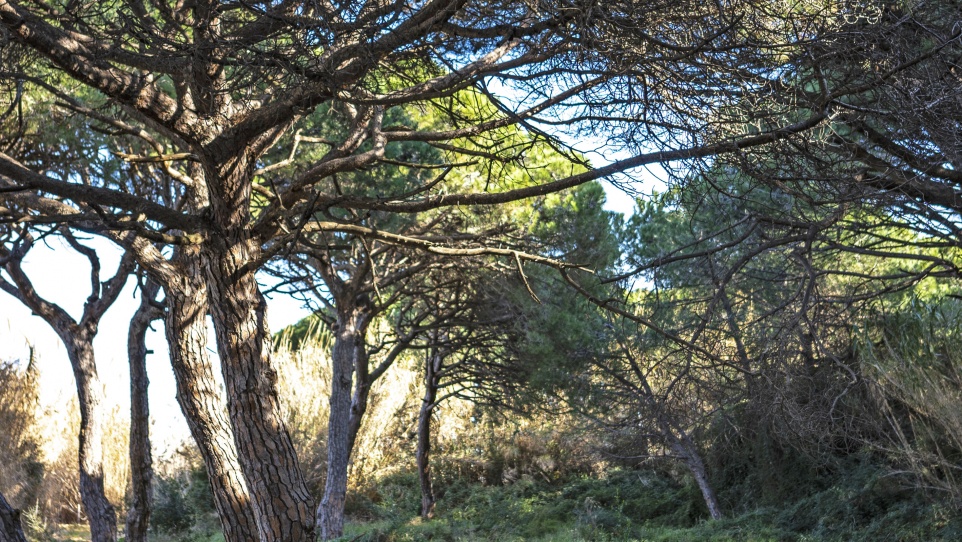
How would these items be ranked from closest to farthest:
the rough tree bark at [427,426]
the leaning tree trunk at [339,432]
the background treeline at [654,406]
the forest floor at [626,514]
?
1. the background treeline at [654,406]
2. the forest floor at [626,514]
3. the leaning tree trunk at [339,432]
4. the rough tree bark at [427,426]

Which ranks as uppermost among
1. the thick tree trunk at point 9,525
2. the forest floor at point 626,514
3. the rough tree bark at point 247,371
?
the rough tree bark at point 247,371

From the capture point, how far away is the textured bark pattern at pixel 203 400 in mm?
5641

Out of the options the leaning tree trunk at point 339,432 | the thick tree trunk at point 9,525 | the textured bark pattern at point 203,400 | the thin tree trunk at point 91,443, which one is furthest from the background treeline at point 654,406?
the thick tree trunk at point 9,525

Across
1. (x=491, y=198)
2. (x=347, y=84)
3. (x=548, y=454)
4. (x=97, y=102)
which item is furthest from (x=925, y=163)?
(x=548, y=454)

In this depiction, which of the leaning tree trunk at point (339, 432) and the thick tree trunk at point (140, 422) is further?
the leaning tree trunk at point (339, 432)

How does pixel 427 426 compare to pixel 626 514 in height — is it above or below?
above

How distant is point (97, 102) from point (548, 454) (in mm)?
13088

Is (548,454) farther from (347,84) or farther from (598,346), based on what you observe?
(347,84)

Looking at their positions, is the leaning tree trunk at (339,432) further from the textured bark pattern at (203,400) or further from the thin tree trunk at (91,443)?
the textured bark pattern at (203,400)

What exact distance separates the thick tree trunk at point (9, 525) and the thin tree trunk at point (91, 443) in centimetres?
633

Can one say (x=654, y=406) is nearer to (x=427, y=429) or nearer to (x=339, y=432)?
(x=339, y=432)

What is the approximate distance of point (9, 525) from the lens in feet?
13.0

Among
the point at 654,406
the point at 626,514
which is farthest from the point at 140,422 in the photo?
the point at 626,514

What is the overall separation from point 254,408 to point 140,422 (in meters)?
5.41
